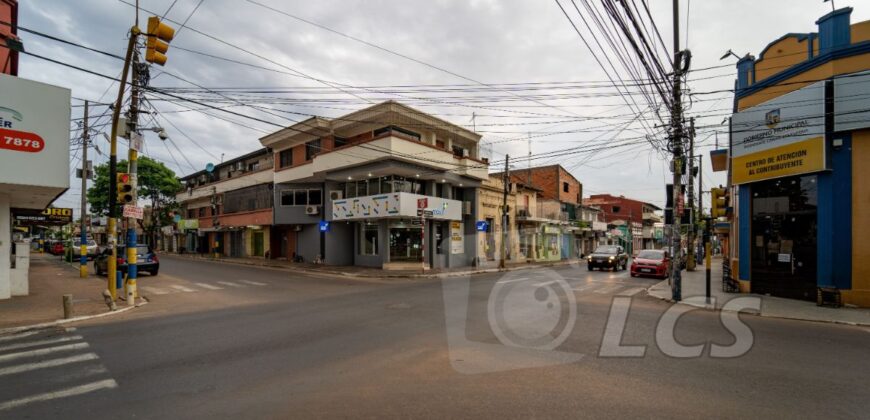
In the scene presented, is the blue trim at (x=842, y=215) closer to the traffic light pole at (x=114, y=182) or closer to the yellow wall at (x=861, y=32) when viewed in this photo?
the yellow wall at (x=861, y=32)

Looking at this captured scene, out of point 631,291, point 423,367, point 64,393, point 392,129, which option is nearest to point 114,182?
point 64,393

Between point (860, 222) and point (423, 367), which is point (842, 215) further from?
point (423, 367)

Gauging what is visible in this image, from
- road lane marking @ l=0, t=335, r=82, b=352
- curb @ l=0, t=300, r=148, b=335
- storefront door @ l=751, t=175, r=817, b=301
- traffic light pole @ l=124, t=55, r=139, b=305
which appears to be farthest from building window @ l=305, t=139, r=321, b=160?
storefront door @ l=751, t=175, r=817, b=301

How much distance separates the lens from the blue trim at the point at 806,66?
12.2 metres

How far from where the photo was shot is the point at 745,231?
1552 cm

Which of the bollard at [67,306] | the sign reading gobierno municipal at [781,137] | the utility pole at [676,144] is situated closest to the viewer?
the bollard at [67,306]

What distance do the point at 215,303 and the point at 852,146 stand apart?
20041 mm

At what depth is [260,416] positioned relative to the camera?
14.4ft

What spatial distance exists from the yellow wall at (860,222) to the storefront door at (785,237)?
92 centimetres

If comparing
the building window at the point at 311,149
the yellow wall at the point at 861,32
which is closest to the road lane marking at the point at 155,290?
the building window at the point at 311,149

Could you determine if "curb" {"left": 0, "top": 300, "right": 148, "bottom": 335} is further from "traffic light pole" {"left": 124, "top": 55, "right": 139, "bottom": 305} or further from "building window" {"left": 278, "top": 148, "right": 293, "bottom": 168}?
"building window" {"left": 278, "top": 148, "right": 293, "bottom": 168}

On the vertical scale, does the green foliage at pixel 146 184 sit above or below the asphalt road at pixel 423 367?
above

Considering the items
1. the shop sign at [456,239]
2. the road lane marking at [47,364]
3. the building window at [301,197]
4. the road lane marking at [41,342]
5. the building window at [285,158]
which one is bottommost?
the road lane marking at [41,342]

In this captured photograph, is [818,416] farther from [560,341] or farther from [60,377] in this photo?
[60,377]
